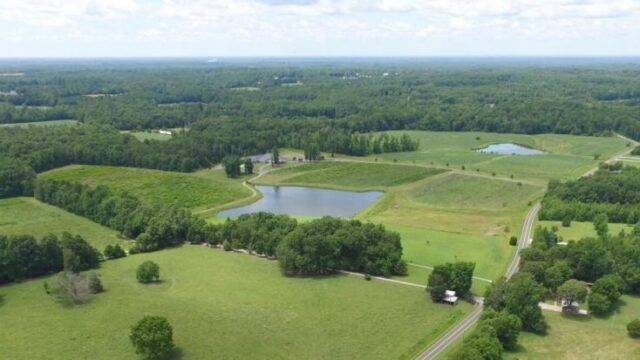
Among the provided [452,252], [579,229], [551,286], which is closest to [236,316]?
[452,252]

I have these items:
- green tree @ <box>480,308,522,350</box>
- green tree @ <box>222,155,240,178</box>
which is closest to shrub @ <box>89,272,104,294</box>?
green tree @ <box>480,308,522,350</box>

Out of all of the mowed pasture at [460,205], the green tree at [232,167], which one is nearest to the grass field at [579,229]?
the mowed pasture at [460,205]

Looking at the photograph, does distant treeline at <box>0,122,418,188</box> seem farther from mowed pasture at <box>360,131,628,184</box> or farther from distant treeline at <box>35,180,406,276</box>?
distant treeline at <box>35,180,406,276</box>

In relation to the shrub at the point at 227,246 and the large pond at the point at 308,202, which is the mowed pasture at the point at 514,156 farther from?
the shrub at the point at 227,246

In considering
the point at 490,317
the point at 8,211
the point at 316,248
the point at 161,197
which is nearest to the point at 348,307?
the point at 316,248

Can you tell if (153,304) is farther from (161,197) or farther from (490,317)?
(161,197)

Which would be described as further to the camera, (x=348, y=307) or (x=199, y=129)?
(x=199, y=129)
